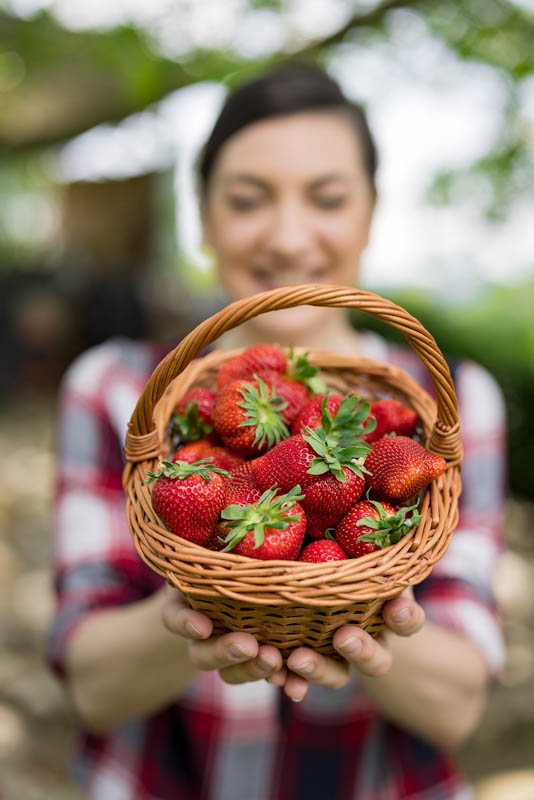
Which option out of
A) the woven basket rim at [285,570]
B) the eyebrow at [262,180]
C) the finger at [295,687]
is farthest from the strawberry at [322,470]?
the eyebrow at [262,180]

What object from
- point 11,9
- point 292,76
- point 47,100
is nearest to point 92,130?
point 47,100

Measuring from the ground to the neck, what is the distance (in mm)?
882

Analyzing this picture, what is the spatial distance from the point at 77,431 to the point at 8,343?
524 centimetres

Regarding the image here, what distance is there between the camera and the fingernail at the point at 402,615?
867mm

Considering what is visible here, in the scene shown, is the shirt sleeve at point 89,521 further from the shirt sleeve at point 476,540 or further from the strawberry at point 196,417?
the shirt sleeve at point 476,540

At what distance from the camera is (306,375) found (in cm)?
111

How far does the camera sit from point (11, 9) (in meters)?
2.85

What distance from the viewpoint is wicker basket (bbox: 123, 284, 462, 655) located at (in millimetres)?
772

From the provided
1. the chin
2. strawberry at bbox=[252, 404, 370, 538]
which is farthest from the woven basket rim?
the chin

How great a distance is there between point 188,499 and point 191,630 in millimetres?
177

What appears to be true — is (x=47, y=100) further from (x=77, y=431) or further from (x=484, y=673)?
(x=484, y=673)

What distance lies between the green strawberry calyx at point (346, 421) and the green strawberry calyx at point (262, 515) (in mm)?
119

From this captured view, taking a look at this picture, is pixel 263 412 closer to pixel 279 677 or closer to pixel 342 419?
pixel 342 419

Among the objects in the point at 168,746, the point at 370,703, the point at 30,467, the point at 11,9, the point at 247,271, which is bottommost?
the point at 30,467
